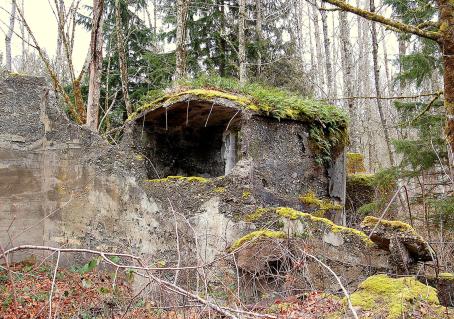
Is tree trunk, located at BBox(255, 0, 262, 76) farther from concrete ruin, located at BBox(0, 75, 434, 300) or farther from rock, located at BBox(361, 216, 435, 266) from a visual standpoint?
rock, located at BBox(361, 216, 435, 266)

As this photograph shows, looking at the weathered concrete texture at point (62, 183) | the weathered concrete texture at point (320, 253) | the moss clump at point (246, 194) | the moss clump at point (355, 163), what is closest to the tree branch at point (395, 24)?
the weathered concrete texture at point (320, 253)

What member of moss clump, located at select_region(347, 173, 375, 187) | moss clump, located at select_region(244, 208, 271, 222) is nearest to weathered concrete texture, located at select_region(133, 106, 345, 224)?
moss clump, located at select_region(244, 208, 271, 222)

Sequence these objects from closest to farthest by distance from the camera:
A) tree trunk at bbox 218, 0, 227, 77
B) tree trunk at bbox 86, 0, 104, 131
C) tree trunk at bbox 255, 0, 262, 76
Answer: tree trunk at bbox 86, 0, 104, 131, tree trunk at bbox 218, 0, 227, 77, tree trunk at bbox 255, 0, 262, 76

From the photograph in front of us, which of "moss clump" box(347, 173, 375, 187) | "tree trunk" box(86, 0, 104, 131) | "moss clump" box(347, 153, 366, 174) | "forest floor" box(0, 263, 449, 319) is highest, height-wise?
"tree trunk" box(86, 0, 104, 131)

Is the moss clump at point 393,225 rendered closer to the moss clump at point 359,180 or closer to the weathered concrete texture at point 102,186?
the weathered concrete texture at point 102,186

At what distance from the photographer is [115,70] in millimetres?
16859

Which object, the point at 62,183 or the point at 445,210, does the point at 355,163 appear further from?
the point at 62,183

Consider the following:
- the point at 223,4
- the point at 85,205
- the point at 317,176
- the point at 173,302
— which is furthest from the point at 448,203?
the point at 223,4

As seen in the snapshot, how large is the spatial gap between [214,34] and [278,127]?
8.05 metres

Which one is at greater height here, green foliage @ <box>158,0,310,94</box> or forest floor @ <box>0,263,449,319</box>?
green foliage @ <box>158,0,310,94</box>

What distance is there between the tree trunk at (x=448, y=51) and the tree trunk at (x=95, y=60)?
24.7 feet

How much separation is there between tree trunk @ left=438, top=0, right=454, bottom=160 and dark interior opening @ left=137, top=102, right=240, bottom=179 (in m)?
4.85

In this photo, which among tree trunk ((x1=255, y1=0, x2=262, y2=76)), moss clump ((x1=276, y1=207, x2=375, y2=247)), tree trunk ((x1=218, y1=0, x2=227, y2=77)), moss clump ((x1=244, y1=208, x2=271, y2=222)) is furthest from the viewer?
tree trunk ((x1=255, y1=0, x2=262, y2=76))

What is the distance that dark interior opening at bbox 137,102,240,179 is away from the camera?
1023cm
